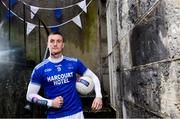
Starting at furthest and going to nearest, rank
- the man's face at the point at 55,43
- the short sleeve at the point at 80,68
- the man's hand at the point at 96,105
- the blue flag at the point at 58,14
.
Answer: the blue flag at the point at 58,14 < the short sleeve at the point at 80,68 < the man's face at the point at 55,43 < the man's hand at the point at 96,105

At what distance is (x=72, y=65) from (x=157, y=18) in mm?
1468

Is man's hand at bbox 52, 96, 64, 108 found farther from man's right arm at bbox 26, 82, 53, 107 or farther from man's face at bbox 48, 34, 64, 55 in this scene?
man's face at bbox 48, 34, 64, 55

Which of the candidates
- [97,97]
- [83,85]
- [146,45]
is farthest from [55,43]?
[146,45]

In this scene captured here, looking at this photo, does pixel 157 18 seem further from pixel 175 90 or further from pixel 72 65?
pixel 72 65

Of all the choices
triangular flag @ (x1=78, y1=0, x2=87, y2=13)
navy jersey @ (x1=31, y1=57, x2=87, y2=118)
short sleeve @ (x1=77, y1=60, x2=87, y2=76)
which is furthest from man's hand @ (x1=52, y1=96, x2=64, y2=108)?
triangular flag @ (x1=78, y1=0, x2=87, y2=13)

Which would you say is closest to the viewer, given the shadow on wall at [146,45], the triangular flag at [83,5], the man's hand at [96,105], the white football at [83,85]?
the shadow on wall at [146,45]

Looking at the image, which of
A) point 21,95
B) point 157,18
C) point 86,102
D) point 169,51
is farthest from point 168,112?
point 86,102

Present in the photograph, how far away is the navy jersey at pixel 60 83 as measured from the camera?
5195mm

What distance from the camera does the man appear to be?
517 cm

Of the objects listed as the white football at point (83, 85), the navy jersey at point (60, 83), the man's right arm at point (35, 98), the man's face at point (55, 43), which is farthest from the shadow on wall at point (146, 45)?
the man's right arm at point (35, 98)

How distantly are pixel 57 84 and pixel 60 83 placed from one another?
44mm

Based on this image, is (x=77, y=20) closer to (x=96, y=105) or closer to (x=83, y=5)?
(x=83, y=5)

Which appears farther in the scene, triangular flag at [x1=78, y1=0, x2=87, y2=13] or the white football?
triangular flag at [x1=78, y1=0, x2=87, y2=13]

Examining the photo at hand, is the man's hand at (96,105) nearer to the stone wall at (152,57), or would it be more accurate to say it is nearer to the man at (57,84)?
the man at (57,84)
